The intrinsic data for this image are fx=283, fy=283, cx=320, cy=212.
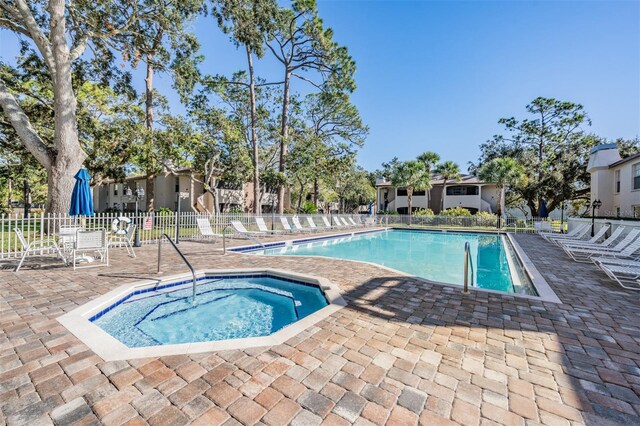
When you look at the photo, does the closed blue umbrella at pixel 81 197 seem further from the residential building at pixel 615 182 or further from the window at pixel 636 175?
the window at pixel 636 175

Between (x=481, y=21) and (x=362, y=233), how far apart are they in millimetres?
13374

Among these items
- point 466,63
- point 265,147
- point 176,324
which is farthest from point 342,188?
Answer: point 176,324

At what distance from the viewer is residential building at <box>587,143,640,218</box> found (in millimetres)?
14805

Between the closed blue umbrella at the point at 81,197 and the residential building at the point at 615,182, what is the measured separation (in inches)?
915

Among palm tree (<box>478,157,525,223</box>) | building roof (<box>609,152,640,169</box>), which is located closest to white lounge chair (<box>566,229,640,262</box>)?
building roof (<box>609,152,640,169</box>)

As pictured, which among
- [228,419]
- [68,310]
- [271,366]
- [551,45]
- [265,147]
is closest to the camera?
[228,419]

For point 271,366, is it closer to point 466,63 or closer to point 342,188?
point 466,63

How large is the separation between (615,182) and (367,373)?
2348cm

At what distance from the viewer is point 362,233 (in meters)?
20.5

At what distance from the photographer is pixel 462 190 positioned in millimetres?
32750

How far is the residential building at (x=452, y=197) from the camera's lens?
104 feet

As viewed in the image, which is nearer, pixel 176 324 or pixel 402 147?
pixel 176 324

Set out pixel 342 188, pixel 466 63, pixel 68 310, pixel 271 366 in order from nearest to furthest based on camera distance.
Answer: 1. pixel 271 366
2. pixel 68 310
3. pixel 466 63
4. pixel 342 188

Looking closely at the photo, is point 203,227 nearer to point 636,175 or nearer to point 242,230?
point 242,230
